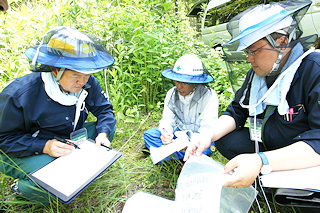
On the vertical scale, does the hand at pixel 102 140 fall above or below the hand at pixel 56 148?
below

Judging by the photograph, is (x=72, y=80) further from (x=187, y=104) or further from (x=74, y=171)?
(x=187, y=104)

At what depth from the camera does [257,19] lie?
3.77 feet

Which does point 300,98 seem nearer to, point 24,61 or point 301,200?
point 301,200

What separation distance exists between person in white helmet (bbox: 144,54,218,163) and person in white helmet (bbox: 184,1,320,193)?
1.90 feet

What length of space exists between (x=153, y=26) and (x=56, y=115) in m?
2.07

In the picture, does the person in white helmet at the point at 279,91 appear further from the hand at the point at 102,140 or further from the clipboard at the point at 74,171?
the hand at the point at 102,140

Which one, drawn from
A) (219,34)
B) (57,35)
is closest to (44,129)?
(57,35)

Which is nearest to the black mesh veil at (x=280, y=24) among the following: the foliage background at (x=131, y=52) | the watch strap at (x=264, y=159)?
the watch strap at (x=264, y=159)

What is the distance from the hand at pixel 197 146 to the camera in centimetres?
143

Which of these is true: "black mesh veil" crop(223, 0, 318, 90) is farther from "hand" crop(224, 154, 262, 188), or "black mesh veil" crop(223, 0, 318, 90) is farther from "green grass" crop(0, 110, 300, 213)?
"green grass" crop(0, 110, 300, 213)

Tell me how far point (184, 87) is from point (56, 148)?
1275 mm

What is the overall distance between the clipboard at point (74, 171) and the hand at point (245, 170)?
86 cm

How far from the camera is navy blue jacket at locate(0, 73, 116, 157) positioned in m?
1.41

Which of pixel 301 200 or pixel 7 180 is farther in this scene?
pixel 7 180
